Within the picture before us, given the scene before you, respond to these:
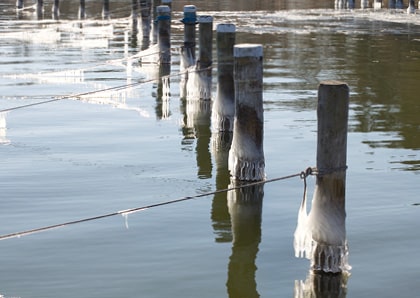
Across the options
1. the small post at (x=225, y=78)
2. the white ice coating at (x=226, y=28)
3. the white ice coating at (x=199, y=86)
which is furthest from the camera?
the white ice coating at (x=199, y=86)

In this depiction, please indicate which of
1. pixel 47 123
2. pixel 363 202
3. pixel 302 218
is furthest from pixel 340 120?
pixel 47 123

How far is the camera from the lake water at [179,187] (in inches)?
355

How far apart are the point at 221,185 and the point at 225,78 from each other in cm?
Answer: 244

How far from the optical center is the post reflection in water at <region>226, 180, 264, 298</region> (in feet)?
29.3

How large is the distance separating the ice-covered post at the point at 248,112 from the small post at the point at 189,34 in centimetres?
773

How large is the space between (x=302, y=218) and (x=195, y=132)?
23.6ft

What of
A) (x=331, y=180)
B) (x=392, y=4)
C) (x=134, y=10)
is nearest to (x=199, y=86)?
(x=331, y=180)

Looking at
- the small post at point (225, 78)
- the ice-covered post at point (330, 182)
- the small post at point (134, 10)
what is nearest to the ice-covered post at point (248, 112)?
the small post at point (225, 78)

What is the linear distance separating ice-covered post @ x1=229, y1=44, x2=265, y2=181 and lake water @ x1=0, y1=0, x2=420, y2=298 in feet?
1.20

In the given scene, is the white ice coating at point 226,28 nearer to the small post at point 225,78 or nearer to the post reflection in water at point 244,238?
the small post at point 225,78

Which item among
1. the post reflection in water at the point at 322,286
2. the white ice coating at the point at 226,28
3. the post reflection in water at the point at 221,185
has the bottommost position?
the post reflection in water at the point at 322,286

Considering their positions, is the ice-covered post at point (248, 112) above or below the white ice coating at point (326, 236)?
above

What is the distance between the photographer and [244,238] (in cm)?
1031

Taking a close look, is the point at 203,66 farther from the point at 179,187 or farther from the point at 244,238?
the point at 244,238
